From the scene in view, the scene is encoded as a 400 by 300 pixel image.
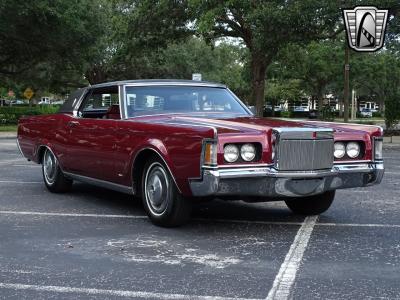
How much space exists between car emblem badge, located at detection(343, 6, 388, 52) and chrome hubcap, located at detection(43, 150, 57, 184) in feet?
50.1

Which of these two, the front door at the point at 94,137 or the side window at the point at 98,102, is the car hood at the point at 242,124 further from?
the side window at the point at 98,102

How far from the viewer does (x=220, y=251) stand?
559cm

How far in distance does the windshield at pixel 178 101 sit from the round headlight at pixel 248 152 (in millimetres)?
1651

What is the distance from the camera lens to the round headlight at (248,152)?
5969 millimetres

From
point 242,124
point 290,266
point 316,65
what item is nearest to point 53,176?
point 242,124

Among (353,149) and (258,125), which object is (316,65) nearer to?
(353,149)

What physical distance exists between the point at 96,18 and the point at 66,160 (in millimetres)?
23322

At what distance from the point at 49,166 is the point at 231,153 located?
4.11m

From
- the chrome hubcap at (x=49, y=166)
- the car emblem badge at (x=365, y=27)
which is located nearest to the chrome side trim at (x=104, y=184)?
the chrome hubcap at (x=49, y=166)

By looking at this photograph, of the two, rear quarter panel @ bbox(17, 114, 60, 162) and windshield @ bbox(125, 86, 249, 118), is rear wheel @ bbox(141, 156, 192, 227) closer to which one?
windshield @ bbox(125, 86, 249, 118)

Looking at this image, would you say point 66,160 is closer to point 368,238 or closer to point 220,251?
point 220,251

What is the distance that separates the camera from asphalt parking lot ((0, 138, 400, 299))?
14.7 ft

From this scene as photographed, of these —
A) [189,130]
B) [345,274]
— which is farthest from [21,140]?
[345,274]

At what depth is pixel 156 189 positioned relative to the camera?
659cm
